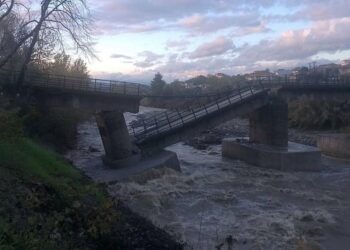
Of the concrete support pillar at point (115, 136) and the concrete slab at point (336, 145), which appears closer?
the concrete support pillar at point (115, 136)

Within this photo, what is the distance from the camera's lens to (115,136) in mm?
38438

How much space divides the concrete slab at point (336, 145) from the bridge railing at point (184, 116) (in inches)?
465

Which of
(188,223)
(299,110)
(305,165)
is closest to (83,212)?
(188,223)

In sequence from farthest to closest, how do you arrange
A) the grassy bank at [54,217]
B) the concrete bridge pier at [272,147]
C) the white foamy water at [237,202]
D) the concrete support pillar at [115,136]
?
the concrete bridge pier at [272,147]
the concrete support pillar at [115,136]
the white foamy water at [237,202]
the grassy bank at [54,217]

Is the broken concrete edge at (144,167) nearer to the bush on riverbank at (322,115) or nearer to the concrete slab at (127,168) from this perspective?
the concrete slab at (127,168)

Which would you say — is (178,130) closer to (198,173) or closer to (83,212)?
(198,173)

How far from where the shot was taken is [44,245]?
377 inches

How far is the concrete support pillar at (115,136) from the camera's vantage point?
3831cm

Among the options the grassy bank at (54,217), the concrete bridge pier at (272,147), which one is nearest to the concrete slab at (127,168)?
the concrete bridge pier at (272,147)

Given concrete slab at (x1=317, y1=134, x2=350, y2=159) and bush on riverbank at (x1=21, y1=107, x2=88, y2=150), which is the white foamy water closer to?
bush on riverbank at (x1=21, y1=107, x2=88, y2=150)

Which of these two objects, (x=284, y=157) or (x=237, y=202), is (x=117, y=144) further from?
(x=284, y=157)

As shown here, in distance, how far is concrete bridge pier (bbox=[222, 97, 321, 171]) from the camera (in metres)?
43.2

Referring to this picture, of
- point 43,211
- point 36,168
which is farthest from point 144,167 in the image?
point 43,211

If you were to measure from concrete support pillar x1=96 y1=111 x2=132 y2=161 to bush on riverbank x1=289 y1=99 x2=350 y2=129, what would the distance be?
1776 inches
